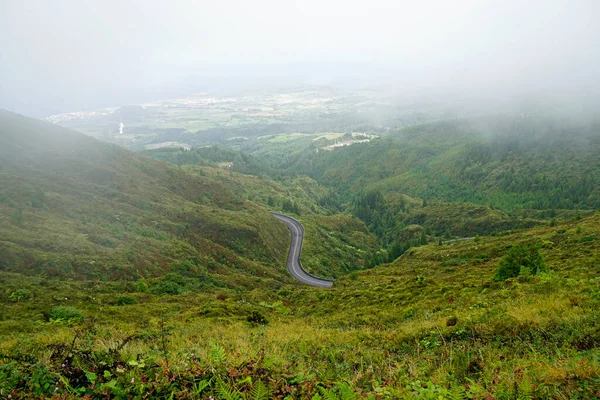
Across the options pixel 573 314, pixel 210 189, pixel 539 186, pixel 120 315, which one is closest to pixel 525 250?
pixel 573 314

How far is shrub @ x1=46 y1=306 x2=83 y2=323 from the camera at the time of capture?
20562mm

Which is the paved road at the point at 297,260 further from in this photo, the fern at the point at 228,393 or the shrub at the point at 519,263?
the fern at the point at 228,393

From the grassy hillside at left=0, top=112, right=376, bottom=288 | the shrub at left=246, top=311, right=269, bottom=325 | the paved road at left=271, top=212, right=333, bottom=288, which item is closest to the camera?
the shrub at left=246, top=311, right=269, bottom=325

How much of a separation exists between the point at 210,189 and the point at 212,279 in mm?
56951

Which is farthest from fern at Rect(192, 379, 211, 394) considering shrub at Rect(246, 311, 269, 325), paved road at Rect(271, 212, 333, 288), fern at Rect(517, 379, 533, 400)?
paved road at Rect(271, 212, 333, 288)

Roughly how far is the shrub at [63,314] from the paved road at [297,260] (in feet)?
155

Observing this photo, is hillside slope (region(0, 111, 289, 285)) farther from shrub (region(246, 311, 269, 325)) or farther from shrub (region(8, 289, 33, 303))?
shrub (region(246, 311, 269, 325))

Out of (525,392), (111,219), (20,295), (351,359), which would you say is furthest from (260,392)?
(111,219)

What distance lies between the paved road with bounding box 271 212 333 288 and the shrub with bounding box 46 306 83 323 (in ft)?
155

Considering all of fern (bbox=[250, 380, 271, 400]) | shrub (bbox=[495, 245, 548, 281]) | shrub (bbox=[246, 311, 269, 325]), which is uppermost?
fern (bbox=[250, 380, 271, 400])

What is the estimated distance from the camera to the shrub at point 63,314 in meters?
20.6

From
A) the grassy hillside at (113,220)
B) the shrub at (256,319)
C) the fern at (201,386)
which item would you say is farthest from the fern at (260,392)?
the grassy hillside at (113,220)

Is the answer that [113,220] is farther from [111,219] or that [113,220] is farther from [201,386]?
[201,386]

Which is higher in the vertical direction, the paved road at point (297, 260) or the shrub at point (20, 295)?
the shrub at point (20, 295)
